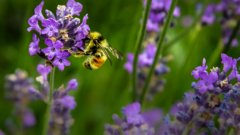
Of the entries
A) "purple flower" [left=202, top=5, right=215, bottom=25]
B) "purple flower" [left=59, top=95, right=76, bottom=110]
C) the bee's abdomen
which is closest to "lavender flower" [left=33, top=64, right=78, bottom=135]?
"purple flower" [left=59, top=95, right=76, bottom=110]

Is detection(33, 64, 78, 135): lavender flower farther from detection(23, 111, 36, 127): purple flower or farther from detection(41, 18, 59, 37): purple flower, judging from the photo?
detection(23, 111, 36, 127): purple flower

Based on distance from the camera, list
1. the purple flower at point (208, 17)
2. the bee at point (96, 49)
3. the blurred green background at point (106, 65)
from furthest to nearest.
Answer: the blurred green background at point (106, 65) < the purple flower at point (208, 17) < the bee at point (96, 49)

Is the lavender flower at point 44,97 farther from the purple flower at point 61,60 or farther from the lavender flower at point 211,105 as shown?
the lavender flower at point 211,105

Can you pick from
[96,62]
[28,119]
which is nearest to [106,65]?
[28,119]

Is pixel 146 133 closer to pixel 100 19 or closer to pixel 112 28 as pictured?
pixel 112 28

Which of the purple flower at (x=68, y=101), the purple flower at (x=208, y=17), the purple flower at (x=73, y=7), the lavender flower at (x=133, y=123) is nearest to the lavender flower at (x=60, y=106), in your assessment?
the purple flower at (x=68, y=101)

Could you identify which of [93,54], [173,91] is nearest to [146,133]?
[93,54]

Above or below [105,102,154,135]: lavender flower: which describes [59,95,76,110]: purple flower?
above
